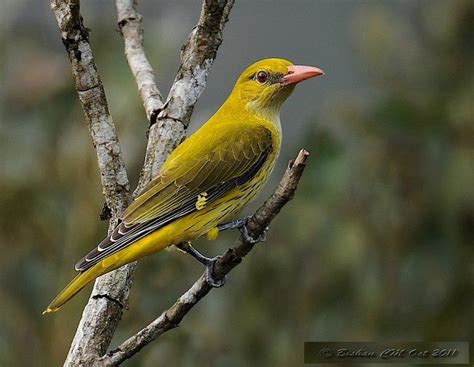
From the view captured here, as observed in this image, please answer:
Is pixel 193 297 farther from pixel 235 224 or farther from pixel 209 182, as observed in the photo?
pixel 209 182

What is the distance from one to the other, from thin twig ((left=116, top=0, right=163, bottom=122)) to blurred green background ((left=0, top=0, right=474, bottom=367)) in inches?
16.6

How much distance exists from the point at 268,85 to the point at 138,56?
502 mm

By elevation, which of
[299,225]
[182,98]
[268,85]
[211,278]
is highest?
[182,98]

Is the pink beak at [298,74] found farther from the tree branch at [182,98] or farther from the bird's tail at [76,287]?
the bird's tail at [76,287]

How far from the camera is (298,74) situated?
3699 mm

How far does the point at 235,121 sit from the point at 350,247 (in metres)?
0.74

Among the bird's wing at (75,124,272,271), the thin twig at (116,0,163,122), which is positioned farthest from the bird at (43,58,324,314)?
the thin twig at (116,0,163,122)

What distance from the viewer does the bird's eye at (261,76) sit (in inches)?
150

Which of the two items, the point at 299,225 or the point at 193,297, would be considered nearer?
the point at 193,297

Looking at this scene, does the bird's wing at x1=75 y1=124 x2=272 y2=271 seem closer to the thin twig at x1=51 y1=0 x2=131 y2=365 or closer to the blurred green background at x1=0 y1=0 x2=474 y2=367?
the thin twig at x1=51 y1=0 x2=131 y2=365

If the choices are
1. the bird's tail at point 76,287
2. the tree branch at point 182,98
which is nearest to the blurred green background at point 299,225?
the tree branch at point 182,98

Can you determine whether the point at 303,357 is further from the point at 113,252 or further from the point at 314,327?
the point at 113,252

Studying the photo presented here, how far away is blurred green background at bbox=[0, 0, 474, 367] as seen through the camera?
13.3 feet

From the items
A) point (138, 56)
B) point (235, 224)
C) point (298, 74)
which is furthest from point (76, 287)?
point (298, 74)
